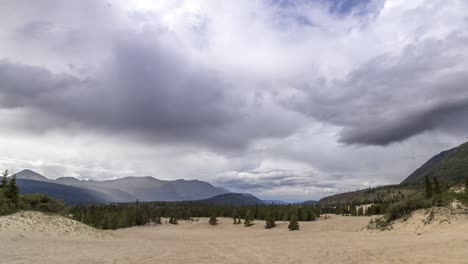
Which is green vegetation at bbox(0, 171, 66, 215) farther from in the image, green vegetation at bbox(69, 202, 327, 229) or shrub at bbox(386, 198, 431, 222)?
shrub at bbox(386, 198, 431, 222)

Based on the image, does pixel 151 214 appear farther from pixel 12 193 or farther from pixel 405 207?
pixel 405 207

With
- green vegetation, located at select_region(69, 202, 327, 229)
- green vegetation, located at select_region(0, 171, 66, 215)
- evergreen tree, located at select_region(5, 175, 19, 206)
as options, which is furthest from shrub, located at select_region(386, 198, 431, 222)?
evergreen tree, located at select_region(5, 175, 19, 206)

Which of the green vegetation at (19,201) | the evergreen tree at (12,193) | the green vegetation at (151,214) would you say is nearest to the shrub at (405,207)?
the green vegetation at (151,214)

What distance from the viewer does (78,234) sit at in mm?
34938

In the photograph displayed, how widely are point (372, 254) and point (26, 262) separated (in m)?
19.5

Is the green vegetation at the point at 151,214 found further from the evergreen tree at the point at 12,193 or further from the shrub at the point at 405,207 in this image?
the shrub at the point at 405,207

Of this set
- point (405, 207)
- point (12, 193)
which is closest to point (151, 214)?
point (12, 193)

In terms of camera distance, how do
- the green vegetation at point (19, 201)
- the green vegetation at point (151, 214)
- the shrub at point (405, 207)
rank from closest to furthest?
the green vegetation at point (19, 201)
the shrub at point (405, 207)
the green vegetation at point (151, 214)

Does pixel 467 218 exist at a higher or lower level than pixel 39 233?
higher

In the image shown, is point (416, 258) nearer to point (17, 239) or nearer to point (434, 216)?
point (434, 216)

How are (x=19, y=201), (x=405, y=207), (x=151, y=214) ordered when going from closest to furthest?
(x=19, y=201) < (x=405, y=207) < (x=151, y=214)

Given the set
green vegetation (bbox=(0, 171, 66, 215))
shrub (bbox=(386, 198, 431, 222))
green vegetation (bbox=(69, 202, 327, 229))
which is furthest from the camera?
green vegetation (bbox=(69, 202, 327, 229))

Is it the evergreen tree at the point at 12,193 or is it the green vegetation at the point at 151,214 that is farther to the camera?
the green vegetation at the point at 151,214

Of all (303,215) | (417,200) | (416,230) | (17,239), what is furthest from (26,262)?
(303,215)
